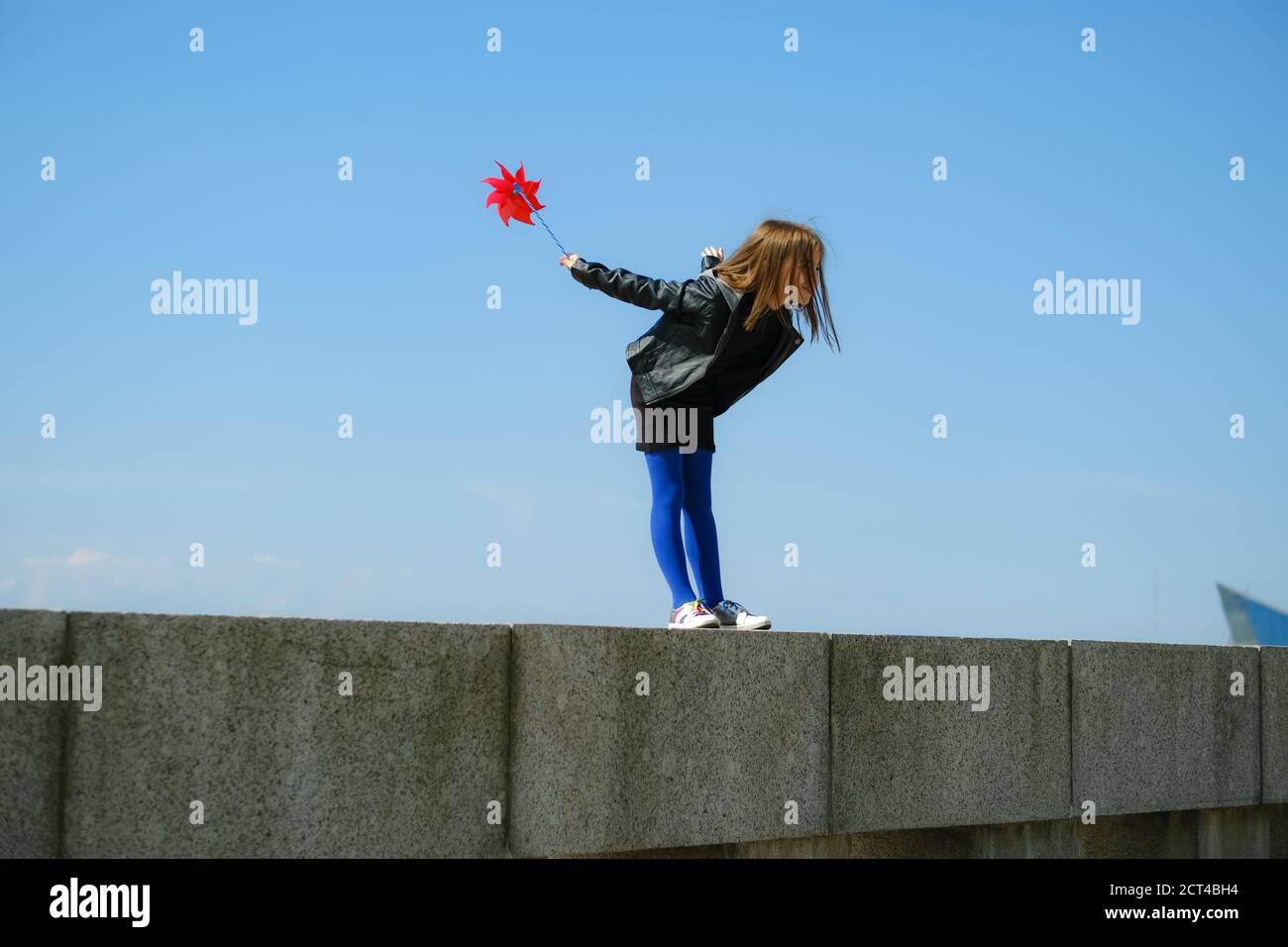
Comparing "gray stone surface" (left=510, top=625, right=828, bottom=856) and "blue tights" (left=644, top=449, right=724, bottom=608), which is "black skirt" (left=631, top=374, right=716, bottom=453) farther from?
"gray stone surface" (left=510, top=625, right=828, bottom=856)

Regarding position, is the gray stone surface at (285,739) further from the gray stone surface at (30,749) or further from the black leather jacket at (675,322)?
the black leather jacket at (675,322)

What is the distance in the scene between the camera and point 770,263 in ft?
20.3

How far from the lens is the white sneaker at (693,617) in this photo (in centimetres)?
576

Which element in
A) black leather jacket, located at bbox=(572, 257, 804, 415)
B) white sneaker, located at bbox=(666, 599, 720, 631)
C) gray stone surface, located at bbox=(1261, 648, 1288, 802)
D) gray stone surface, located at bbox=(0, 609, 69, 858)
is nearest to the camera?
gray stone surface, located at bbox=(0, 609, 69, 858)

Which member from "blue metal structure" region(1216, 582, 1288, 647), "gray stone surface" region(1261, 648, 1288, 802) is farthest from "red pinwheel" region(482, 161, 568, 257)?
"blue metal structure" region(1216, 582, 1288, 647)

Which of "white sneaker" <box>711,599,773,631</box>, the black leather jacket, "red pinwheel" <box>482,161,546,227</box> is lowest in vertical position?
"white sneaker" <box>711,599,773,631</box>

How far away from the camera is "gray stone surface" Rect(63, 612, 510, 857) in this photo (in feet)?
13.5

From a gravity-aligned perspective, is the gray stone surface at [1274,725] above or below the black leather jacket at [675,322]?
below

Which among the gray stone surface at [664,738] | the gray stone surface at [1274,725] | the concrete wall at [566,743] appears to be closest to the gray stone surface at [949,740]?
the concrete wall at [566,743]

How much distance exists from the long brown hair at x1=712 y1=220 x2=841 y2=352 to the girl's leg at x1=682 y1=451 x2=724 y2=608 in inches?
26.0

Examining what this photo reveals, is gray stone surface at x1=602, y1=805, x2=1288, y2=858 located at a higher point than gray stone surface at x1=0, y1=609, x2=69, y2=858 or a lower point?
lower

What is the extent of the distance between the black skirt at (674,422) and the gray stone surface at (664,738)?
3.35 feet
